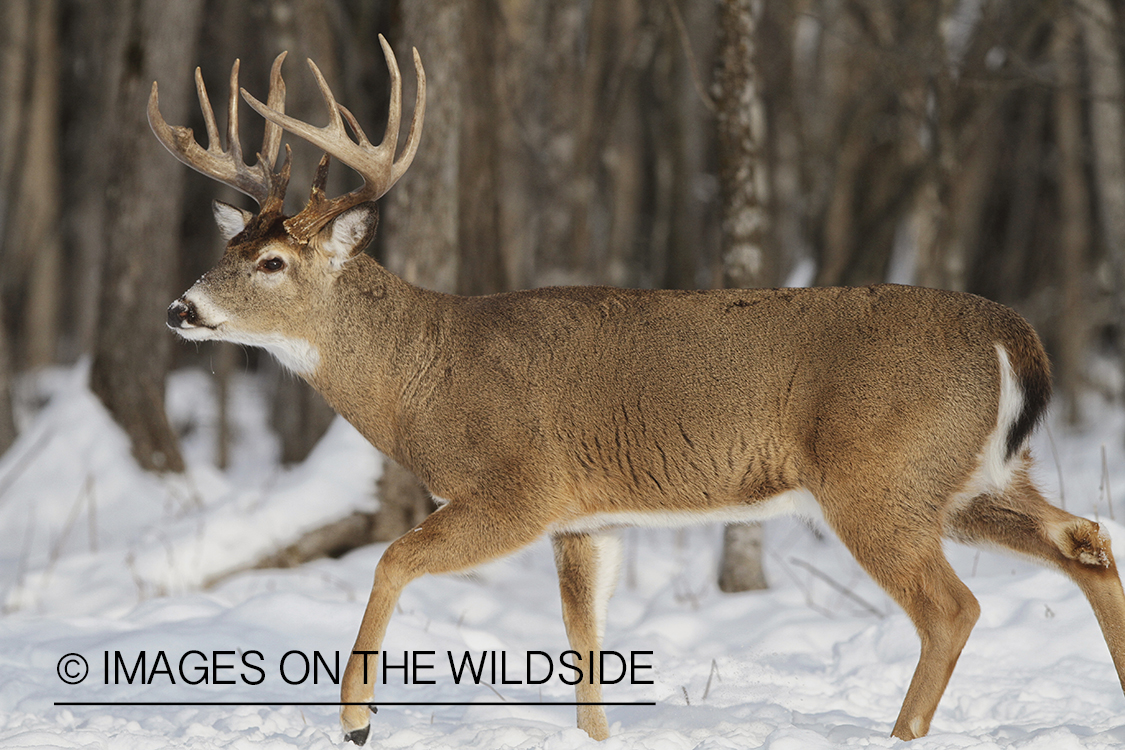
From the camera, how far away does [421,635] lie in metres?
5.95

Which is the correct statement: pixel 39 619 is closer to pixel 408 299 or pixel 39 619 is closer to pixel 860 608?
pixel 408 299

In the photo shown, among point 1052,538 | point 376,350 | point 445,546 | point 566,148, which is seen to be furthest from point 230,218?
point 566,148

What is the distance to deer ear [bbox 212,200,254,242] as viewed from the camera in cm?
523

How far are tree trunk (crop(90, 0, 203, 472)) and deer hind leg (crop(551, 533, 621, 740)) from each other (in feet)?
16.9

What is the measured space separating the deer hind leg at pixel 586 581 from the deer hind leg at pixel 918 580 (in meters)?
1.13

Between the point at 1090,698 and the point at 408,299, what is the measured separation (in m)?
3.32

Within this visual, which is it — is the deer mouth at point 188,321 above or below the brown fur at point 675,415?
above

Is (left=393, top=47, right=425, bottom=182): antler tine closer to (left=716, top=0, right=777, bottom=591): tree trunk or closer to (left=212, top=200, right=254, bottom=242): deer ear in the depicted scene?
(left=212, top=200, right=254, bottom=242): deer ear

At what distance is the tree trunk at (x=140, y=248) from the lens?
9094mm

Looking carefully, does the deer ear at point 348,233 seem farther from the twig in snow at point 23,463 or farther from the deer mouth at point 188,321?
the twig in snow at point 23,463

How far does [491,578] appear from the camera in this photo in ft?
24.9

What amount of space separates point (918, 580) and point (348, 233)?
2.70 metres

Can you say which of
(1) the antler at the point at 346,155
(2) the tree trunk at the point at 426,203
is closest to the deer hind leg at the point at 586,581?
(1) the antler at the point at 346,155

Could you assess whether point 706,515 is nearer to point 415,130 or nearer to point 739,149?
point 415,130
